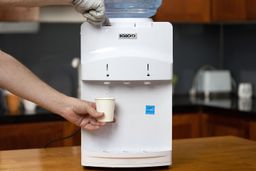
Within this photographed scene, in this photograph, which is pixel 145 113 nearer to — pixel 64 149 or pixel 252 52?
pixel 64 149

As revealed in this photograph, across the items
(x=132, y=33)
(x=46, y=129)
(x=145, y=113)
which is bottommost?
(x=46, y=129)

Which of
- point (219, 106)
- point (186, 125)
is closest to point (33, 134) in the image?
point (186, 125)

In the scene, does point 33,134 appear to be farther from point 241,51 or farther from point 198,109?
point 241,51

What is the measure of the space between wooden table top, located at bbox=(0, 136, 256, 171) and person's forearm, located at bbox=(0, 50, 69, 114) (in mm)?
195

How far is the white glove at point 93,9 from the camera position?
177 centimetres

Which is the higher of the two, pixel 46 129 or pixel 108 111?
pixel 108 111

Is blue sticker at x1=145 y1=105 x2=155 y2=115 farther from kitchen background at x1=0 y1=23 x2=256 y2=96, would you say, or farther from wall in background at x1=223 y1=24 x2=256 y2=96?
wall in background at x1=223 y1=24 x2=256 y2=96

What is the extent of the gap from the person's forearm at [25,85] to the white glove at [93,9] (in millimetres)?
283

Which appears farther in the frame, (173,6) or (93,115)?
(173,6)

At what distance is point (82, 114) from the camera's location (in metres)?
1.91

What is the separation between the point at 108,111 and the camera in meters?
1.80

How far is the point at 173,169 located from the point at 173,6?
1996 millimetres

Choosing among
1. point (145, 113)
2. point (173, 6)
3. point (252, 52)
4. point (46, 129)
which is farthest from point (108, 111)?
point (252, 52)

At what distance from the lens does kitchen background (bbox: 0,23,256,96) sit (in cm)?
366
